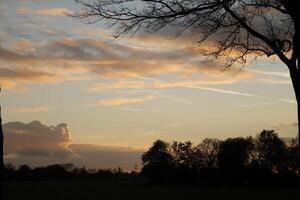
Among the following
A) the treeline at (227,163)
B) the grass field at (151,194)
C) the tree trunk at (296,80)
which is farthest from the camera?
the treeline at (227,163)

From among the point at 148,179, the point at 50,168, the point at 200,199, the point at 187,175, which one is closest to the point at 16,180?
the point at 50,168

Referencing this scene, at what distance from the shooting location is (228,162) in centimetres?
11325

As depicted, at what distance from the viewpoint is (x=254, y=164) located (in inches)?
4203

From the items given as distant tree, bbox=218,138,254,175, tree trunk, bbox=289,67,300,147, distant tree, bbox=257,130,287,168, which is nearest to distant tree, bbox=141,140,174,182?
distant tree, bbox=218,138,254,175

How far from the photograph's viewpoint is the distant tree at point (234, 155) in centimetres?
11139

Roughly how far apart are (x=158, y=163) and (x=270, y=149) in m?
26.3

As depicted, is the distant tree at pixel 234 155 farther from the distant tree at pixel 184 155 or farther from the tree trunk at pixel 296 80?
the tree trunk at pixel 296 80

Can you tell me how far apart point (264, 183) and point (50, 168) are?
78.6 meters

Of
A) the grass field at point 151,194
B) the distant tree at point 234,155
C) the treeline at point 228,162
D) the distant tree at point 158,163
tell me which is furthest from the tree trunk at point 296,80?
the distant tree at point 158,163

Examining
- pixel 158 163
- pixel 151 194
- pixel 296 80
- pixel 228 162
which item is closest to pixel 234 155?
pixel 228 162

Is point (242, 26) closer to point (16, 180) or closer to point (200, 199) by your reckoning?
point (200, 199)

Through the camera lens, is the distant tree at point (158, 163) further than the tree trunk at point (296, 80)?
Yes

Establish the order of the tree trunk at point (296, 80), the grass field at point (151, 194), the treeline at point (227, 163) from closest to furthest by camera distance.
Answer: the tree trunk at point (296, 80), the grass field at point (151, 194), the treeline at point (227, 163)

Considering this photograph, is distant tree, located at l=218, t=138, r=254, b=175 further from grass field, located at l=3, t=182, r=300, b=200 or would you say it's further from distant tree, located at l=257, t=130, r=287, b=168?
grass field, located at l=3, t=182, r=300, b=200
